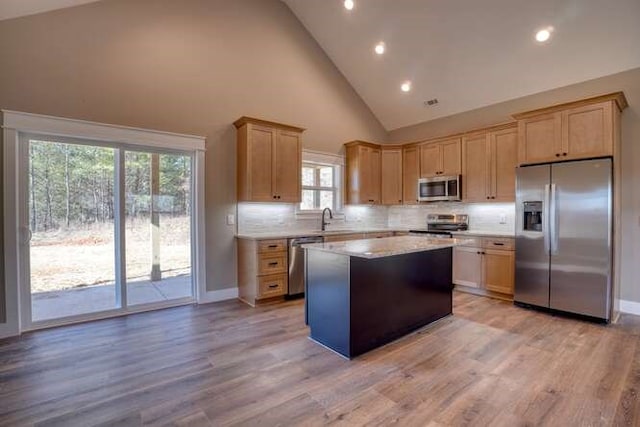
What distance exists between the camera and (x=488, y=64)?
180 inches

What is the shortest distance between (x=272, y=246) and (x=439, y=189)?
3019mm

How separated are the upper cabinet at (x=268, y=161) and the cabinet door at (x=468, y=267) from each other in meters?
2.65

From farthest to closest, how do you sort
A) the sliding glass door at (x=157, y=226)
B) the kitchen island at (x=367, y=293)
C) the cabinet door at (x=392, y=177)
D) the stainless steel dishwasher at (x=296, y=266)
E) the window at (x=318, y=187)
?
the cabinet door at (x=392, y=177), the window at (x=318, y=187), the stainless steel dishwasher at (x=296, y=266), the sliding glass door at (x=157, y=226), the kitchen island at (x=367, y=293)

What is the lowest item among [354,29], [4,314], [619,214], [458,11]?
[4,314]

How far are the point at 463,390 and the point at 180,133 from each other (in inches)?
162

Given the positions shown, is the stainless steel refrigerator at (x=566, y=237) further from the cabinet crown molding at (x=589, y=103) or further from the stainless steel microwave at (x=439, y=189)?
the stainless steel microwave at (x=439, y=189)

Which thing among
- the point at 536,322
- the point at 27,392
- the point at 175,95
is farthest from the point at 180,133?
the point at 536,322

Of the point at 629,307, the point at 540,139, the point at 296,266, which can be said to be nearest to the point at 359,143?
the point at 296,266

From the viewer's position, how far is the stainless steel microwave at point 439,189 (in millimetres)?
5172

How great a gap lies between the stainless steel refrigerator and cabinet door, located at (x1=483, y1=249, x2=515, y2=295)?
0.55 ft

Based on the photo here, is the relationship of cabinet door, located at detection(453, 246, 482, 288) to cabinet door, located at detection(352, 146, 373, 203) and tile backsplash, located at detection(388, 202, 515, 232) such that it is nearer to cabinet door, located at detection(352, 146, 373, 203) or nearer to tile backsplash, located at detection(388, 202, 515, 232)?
tile backsplash, located at detection(388, 202, 515, 232)

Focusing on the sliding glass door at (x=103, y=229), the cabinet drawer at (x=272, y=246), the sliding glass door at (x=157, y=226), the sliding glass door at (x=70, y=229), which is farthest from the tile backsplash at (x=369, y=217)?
the sliding glass door at (x=70, y=229)

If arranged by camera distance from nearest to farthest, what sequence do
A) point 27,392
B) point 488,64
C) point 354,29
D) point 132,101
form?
point 27,392, point 132,101, point 488,64, point 354,29

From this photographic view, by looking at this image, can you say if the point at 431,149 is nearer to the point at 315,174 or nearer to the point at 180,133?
the point at 315,174
